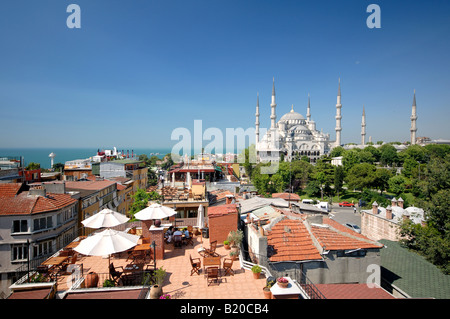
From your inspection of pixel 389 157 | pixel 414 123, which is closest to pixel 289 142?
pixel 389 157

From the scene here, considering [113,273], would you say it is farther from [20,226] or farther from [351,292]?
[20,226]

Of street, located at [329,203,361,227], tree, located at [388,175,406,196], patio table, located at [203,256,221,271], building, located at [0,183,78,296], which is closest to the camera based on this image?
patio table, located at [203,256,221,271]

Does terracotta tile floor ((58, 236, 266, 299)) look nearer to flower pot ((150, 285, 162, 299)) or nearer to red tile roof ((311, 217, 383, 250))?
flower pot ((150, 285, 162, 299))

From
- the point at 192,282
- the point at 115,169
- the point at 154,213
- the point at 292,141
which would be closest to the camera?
the point at 192,282

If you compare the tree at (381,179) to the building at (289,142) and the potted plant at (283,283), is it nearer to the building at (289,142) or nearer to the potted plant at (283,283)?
the building at (289,142)

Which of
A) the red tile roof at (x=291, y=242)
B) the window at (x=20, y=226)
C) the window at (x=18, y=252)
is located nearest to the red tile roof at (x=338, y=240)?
the red tile roof at (x=291, y=242)

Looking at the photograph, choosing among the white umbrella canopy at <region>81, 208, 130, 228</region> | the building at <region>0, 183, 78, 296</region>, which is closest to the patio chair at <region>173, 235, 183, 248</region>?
the white umbrella canopy at <region>81, 208, 130, 228</region>
